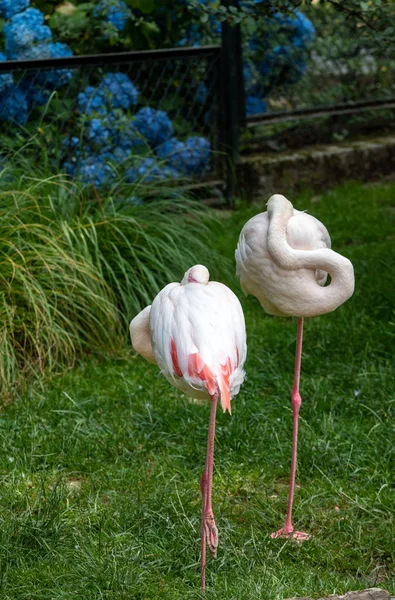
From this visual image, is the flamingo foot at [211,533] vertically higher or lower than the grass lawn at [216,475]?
higher

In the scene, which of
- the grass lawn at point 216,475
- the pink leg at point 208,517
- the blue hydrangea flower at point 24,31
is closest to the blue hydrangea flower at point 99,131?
the blue hydrangea flower at point 24,31

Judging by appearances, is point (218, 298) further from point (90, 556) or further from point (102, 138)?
point (102, 138)

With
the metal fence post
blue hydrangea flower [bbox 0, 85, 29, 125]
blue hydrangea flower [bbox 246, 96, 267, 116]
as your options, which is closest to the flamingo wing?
blue hydrangea flower [bbox 0, 85, 29, 125]

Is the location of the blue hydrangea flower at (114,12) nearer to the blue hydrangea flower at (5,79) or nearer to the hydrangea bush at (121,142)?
the hydrangea bush at (121,142)

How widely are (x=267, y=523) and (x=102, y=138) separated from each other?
10.3ft

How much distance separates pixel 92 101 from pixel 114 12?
821 millimetres

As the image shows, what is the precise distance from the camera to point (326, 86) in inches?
303

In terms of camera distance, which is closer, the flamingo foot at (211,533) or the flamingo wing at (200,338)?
the flamingo wing at (200,338)

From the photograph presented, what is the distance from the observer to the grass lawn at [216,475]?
283cm

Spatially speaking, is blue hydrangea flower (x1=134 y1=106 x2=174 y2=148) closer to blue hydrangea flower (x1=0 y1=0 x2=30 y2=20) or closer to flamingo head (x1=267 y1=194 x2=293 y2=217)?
blue hydrangea flower (x1=0 y1=0 x2=30 y2=20)

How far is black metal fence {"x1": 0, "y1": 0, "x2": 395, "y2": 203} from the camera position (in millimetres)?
5629

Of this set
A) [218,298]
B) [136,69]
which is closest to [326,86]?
[136,69]

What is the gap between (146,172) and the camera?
5.36 metres

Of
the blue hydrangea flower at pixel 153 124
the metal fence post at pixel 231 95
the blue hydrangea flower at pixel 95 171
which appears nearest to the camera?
the blue hydrangea flower at pixel 95 171
